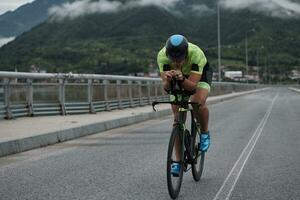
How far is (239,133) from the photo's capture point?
14945mm

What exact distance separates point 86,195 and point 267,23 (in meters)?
194

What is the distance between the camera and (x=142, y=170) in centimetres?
879

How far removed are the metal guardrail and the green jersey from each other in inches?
410

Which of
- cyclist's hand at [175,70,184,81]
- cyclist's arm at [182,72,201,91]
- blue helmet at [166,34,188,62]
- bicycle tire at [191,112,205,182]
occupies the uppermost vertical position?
blue helmet at [166,34,188,62]

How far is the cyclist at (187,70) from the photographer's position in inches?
261

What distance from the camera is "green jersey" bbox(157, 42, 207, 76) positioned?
6.98 m

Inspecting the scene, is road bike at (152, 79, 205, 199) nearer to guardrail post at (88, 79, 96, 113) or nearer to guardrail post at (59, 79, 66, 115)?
guardrail post at (59, 79, 66, 115)

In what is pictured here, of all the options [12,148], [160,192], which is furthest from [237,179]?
[12,148]

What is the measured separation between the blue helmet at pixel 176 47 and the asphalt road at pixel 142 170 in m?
1.53

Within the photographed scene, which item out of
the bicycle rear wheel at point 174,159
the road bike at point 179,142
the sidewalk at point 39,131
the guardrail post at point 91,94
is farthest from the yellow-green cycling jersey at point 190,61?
the guardrail post at point 91,94

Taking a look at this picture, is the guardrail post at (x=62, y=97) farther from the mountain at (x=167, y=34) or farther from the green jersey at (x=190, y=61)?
the mountain at (x=167, y=34)

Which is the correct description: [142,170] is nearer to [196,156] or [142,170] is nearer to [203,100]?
[196,156]

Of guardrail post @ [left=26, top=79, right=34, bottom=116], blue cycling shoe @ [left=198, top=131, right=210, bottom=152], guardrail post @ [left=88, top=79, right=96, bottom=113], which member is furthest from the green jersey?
guardrail post @ [left=88, top=79, right=96, bottom=113]

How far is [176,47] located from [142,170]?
268cm
